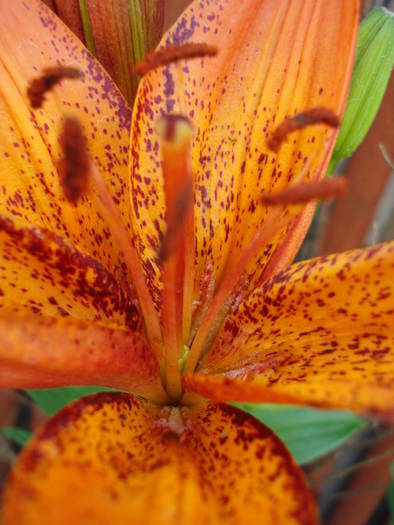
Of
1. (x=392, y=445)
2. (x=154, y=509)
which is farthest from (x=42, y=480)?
(x=392, y=445)

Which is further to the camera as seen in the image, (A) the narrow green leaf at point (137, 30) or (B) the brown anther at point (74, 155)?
(A) the narrow green leaf at point (137, 30)

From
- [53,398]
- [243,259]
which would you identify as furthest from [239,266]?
[53,398]

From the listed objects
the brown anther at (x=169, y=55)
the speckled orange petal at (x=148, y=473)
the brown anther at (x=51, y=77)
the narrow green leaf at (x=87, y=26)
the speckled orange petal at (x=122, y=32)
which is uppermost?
the narrow green leaf at (x=87, y=26)

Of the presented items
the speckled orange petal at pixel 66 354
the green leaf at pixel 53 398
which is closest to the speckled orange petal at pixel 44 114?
the speckled orange petal at pixel 66 354

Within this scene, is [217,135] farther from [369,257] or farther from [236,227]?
[369,257]

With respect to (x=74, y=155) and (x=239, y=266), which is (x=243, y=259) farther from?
(x=74, y=155)

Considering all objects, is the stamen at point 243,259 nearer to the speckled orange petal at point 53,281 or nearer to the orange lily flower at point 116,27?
the speckled orange petal at point 53,281

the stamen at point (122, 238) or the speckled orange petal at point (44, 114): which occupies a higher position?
the speckled orange petal at point (44, 114)
